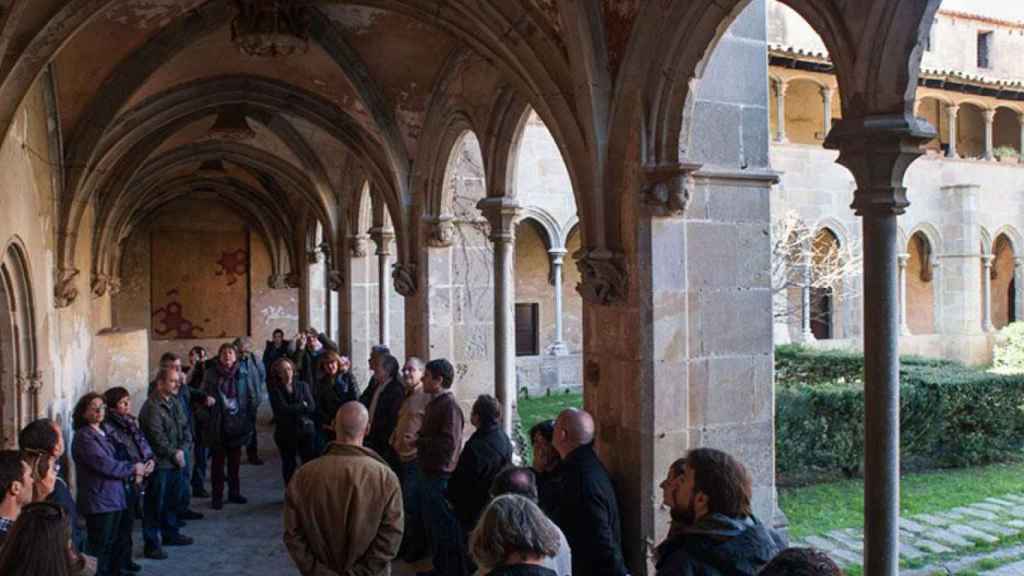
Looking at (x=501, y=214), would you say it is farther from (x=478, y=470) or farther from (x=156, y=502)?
(x=156, y=502)

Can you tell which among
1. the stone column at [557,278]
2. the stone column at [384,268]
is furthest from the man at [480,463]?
the stone column at [557,278]

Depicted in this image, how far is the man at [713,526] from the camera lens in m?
2.25

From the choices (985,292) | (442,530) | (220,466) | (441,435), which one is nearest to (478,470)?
(441,435)

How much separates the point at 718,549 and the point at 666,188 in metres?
2.44

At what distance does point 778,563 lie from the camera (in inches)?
65.7

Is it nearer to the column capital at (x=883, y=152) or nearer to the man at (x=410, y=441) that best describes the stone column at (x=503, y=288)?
the man at (x=410, y=441)

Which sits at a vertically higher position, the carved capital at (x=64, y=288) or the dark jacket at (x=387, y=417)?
the carved capital at (x=64, y=288)

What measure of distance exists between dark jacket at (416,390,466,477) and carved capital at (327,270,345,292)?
8013 mm

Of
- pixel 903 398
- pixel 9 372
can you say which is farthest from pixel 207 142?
pixel 903 398

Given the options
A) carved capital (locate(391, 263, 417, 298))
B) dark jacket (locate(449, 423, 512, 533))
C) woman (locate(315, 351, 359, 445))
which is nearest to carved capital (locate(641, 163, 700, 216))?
dark jacket (locate(449, 423, 512, 533))

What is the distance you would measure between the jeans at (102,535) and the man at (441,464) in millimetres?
1751

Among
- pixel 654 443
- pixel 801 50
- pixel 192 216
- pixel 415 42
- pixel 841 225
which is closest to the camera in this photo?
pixel 654 443

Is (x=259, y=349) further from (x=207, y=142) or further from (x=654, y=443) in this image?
(x=654, y=443)

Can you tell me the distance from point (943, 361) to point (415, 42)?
296 inches
